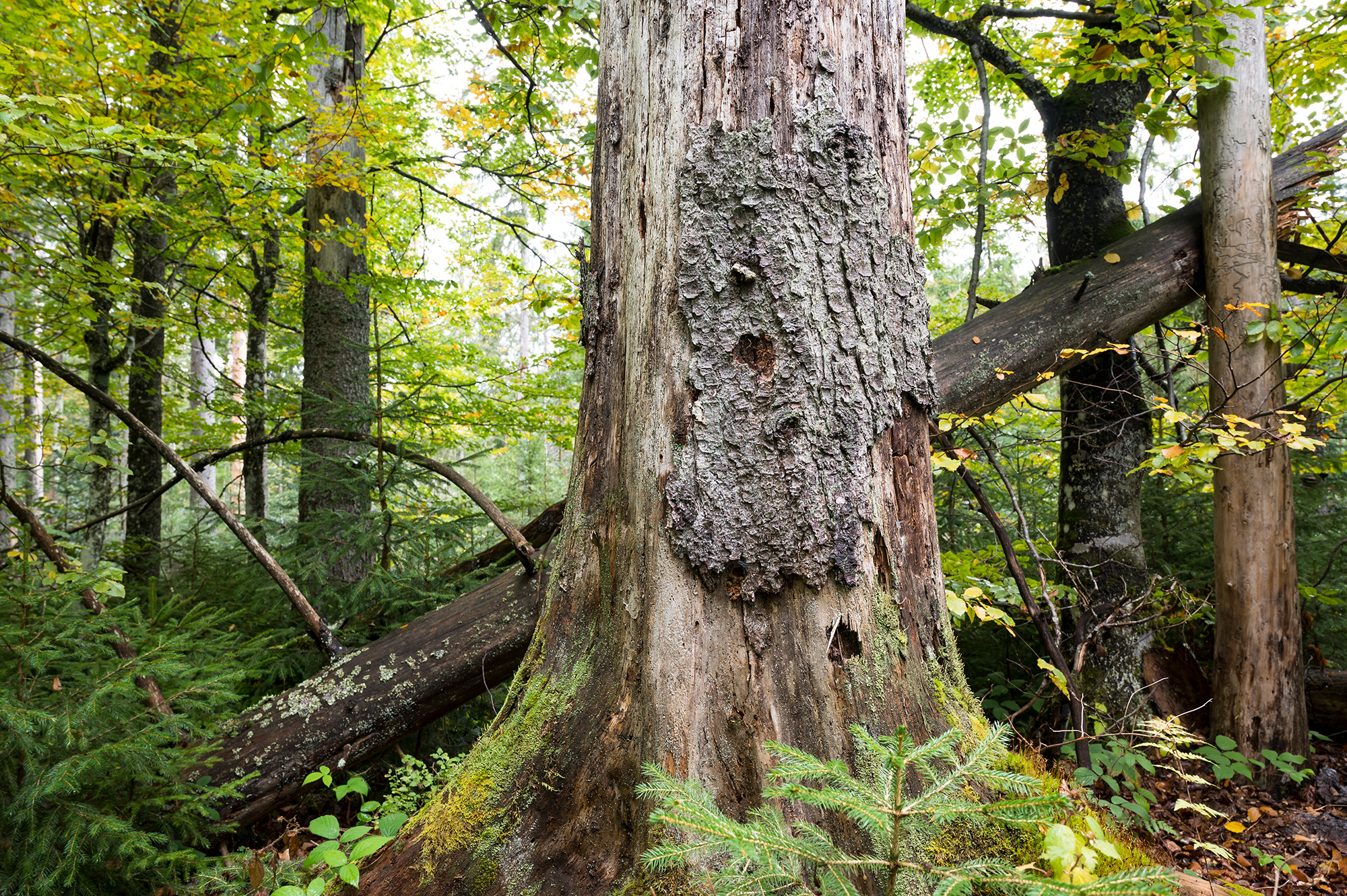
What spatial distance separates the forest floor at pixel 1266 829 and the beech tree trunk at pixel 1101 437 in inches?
27.9

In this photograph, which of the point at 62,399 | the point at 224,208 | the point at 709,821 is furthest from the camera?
the point at 62,399

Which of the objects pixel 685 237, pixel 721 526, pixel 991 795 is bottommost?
pixel 991 795

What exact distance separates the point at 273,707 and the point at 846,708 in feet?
8.97

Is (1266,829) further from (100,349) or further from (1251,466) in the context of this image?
(100,349)

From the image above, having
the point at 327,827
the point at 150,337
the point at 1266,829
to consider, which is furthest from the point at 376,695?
the point at 150,337

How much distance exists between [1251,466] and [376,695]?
16.6 ft

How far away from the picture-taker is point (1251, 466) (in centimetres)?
360

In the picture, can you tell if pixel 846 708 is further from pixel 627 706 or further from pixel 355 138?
pixel 355 138

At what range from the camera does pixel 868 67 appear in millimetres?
1676

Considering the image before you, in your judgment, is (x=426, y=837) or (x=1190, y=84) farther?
(x=1190, y=84)

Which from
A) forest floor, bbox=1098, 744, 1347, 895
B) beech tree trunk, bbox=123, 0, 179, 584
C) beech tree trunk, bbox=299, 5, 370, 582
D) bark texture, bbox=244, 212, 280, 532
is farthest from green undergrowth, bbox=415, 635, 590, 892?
bark texture, bbox=244, 212, 280, 532

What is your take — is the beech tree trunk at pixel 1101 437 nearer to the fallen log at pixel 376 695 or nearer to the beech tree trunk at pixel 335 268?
the fallen log at pixel 376 695

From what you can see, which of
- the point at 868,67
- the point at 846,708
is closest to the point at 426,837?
the point at 846,708

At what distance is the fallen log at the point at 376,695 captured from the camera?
2658mm
